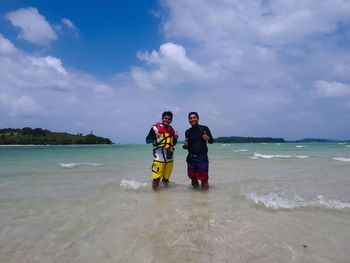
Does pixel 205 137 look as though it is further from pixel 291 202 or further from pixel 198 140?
pixel 291 202

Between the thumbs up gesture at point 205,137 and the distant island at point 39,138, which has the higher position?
the distant island at point 39,138

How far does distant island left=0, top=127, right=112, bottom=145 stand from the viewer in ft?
350

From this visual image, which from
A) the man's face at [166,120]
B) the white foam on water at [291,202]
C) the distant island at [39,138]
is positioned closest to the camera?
the white foam on water at [291,202]

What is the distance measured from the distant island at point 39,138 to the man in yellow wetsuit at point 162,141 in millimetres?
111302

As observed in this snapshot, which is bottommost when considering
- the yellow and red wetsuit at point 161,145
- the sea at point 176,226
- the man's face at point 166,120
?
the sea at point 176,226

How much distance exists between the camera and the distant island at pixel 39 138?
107 meters

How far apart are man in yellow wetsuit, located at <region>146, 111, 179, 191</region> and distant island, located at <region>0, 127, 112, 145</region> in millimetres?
111302

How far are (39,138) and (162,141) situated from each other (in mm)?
114445

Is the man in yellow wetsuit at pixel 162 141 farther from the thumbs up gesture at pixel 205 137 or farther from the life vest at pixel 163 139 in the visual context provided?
the thumbs up gesture at pixel 205 137

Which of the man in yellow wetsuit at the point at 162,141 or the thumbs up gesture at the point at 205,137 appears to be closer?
the thumbs up gesture at the point at 205,137

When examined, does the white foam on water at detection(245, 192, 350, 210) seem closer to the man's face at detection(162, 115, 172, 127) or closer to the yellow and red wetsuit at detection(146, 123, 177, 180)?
the yellow and red wetsuit at detection(146, 123, 177, 180)

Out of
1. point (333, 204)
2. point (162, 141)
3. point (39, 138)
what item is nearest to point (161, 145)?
point (162, 141)

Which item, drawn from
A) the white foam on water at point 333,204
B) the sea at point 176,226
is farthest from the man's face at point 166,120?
the white foam on water at point 333,204

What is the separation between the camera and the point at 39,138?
110875 mm
